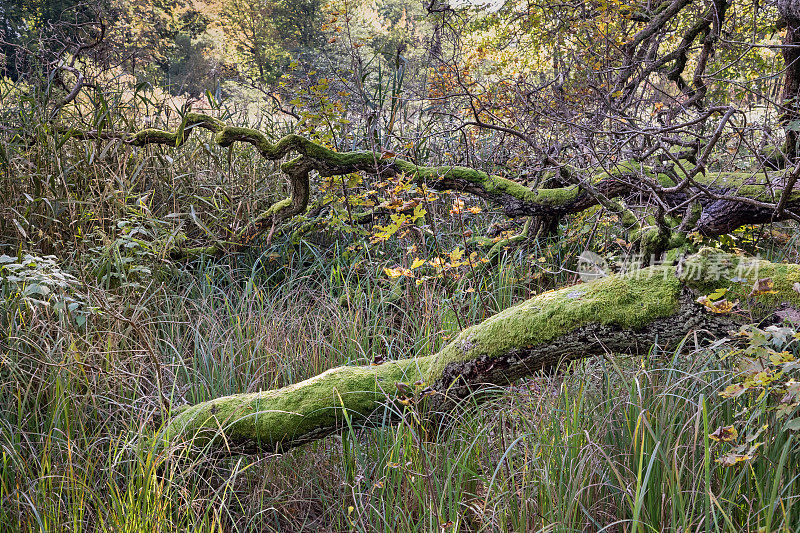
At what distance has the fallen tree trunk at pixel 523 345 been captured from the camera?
172cm

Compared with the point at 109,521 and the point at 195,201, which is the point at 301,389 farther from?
the point at 195,201

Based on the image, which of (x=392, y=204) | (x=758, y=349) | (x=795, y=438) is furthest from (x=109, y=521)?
(x=795, y=438)

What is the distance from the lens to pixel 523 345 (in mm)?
1906

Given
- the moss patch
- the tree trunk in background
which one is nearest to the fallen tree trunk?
the moss patch

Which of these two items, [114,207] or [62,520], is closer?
[62,520]

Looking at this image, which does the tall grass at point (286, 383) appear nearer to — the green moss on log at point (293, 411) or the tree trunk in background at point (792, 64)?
the green moss on log at point (293, 411)

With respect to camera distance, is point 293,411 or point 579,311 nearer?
point 579,311

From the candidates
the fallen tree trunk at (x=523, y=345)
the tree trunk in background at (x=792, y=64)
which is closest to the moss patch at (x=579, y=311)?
the fallen tree trunk at (x=523, y=345)

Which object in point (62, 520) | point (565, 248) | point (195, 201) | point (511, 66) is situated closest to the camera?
point (62, 520)

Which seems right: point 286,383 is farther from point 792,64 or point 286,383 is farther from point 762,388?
point 792,64

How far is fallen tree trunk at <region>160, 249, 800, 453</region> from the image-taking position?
1717 millimetres

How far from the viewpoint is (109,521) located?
5.89 feet

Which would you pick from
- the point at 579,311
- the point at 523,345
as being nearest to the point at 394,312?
the point at 523,345

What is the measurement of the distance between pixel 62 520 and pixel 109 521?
0.84 ft
